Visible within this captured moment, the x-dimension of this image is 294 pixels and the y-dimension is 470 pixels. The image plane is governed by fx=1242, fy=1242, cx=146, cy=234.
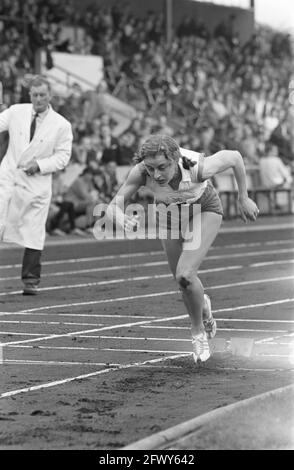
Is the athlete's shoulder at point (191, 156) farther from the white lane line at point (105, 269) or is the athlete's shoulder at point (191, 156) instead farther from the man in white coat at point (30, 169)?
the white lane line at point (105, 269)

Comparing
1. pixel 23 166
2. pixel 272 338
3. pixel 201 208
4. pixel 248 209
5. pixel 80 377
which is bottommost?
pixel 23 166

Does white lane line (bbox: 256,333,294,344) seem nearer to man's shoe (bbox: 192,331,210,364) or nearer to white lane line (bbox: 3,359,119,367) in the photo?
man's shoe (bbox: 192,331,210,364)

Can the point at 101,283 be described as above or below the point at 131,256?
above

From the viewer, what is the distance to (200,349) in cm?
953

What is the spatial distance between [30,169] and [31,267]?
1.18 metres

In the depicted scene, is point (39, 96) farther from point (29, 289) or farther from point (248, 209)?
point (248, 209)

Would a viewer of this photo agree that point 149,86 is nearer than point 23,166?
No

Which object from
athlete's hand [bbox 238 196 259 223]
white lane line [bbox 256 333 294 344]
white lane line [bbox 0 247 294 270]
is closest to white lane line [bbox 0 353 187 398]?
white lane line [bbox 256 333 294 344]

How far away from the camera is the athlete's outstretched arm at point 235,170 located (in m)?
9.41

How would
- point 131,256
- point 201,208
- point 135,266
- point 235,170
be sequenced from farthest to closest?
point 131,256 → point 135,266 → point 201,208 → point 235,170

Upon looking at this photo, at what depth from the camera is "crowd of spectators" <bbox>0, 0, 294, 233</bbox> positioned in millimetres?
26405

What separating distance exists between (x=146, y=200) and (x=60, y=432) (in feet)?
66.5

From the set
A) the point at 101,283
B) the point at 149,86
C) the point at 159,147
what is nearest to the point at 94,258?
the point at 101,283

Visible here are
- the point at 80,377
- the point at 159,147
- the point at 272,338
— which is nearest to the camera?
the point at 80,377
